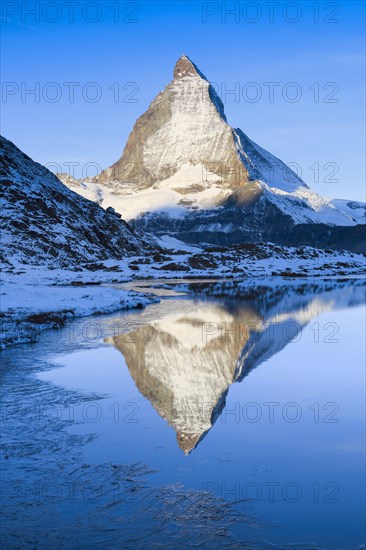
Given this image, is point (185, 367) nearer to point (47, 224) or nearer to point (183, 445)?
point (183, 445)

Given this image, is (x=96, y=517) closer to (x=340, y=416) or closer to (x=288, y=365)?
(x=340, y=416)

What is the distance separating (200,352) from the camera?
24.1 metres

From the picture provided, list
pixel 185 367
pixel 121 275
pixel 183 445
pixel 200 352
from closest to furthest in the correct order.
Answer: pixel 183 445 < pixel 185 367 < pixel 200 352 < pixel 121 275

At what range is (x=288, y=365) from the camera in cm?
2255

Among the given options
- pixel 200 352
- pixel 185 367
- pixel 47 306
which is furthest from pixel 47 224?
pixel 185 367

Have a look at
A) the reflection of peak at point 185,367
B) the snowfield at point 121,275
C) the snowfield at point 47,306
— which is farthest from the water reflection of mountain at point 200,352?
the snowfield at point 121,275

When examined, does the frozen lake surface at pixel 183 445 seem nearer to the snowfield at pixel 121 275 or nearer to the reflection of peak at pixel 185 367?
the reflection of peak at pixel 185 367

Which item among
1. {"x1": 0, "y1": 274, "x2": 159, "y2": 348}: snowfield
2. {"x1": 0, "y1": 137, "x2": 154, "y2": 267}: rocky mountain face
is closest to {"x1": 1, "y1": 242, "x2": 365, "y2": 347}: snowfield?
{"x1": 0, "y1": 274, "x2": 159, "y2": 348}: snowfield

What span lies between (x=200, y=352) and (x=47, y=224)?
3463 inches

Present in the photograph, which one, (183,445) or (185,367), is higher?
(185,367)

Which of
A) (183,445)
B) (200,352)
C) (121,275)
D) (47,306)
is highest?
(121,275)

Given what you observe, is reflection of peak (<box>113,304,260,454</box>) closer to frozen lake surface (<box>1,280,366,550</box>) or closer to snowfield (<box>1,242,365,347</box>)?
frozen lake surface (<box>1,280,366,550</box>)

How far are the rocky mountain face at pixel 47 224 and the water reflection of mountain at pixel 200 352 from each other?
178 feet

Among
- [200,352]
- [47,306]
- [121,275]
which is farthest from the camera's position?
[121,275]
